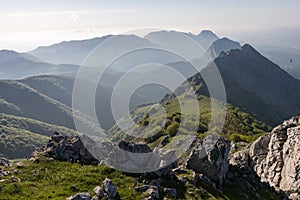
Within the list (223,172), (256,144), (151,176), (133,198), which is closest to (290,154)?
(256,144)

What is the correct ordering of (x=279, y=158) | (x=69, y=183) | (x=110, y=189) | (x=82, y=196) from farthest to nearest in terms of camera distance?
(x=279, y=158) < (x=69, y=183) < (x=110, y=189) < (x=82, y=196)

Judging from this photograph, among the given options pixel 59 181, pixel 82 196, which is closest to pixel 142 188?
pixel 82 196

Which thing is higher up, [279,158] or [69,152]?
[69,152]

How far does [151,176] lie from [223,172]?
54.7 feet

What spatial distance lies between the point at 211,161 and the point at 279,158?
25129mm

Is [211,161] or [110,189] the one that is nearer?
[110,189]

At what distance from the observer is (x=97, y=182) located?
41531mm

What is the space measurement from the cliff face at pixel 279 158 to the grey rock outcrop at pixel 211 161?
969cm

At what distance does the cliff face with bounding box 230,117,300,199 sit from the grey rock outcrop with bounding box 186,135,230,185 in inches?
381

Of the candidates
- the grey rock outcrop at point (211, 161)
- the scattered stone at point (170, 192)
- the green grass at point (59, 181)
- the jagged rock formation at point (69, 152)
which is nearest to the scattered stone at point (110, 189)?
the green grass at point (59, 181)

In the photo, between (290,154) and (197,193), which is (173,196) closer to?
(197,193)

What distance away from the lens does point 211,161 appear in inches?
2175

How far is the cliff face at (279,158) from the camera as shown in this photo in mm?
64062

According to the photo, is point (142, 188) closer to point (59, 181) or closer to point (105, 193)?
point (105, 193)
